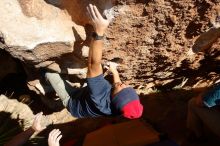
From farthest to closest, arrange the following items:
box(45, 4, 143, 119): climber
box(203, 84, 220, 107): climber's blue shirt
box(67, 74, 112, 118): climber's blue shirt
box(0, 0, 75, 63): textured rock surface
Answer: box(203, 84, 220, 107): climber's blue shirt
box(67, 74, 112, 118): climber's blue shirt
box(45, 4, 143, 119): climber
box(0, 0, 75, 63): textured rock surface

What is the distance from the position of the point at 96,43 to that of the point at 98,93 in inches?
16.8

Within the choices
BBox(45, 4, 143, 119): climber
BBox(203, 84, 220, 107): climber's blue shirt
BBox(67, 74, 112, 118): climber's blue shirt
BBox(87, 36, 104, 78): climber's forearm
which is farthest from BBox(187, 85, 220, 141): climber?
BBox(87, 36, 104, 78): climber's forearm

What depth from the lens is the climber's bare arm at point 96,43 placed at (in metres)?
2.82

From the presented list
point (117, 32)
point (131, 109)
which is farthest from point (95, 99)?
point (117, 32)

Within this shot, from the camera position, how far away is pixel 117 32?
315 centimetres

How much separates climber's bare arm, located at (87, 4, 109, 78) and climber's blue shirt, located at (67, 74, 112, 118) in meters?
0.07

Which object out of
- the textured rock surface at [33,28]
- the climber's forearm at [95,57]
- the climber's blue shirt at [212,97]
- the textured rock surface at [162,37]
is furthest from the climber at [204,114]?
the textured rock surface at [33,28]

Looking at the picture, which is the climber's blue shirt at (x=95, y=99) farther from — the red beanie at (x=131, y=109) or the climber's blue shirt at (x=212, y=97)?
the climber's blue shirt at (x=212, y=97)

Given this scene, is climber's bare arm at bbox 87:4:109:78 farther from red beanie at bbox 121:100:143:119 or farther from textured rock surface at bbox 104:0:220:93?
red beanie at bbox 121:100:143:119

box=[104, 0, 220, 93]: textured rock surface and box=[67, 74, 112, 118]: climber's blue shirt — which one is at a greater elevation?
box=[104, 0, 220, 93]: textured rock surface

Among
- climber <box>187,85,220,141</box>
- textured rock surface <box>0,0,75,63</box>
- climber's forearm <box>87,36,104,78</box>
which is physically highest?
textured rock surface <box>0,0,75,63</box>

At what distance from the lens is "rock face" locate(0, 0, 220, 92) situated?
2844 millimetres

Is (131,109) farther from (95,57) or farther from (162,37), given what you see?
(162,37)

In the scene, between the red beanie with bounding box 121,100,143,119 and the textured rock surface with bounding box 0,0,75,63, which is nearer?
the textured rock surface with bounding box 0,0,75,63
